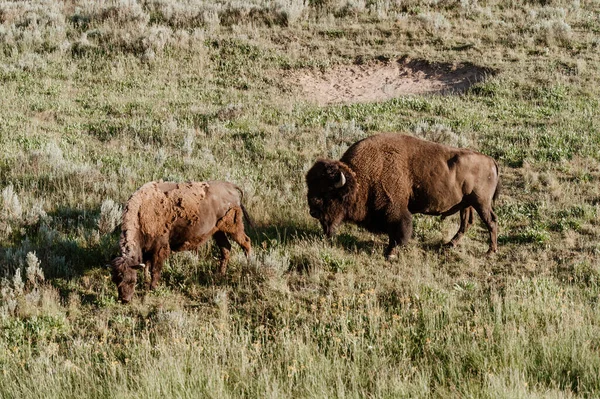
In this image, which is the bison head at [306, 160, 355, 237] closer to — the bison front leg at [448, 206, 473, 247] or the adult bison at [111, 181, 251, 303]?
the adult bison at [111, 181, 251, 303]

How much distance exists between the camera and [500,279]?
7.95 meters

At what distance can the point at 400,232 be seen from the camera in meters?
8.44

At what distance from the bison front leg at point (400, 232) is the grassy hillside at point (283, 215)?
231mm

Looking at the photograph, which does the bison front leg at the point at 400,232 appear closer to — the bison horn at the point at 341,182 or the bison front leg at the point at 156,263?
the bison horn at the point at 341,182

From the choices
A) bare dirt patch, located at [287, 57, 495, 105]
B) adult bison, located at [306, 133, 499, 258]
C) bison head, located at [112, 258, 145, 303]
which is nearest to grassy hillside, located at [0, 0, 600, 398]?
bison head, located at [112, 258, 145, 303]

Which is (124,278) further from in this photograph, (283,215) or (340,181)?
(283,215)

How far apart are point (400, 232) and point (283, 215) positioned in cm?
216

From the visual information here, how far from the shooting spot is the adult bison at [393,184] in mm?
8359

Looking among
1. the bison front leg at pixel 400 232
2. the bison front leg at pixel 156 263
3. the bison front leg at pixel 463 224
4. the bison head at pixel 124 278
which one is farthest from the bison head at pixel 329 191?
the bison head at pixel 124 278

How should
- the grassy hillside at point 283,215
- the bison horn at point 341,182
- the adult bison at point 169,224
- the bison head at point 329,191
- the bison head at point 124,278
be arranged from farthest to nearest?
the bison head at point 329,191 → the bison horn at point 341,182 → the adult bison at point 169,224 → the bison head at point 124,278 → the grassy hillside at point 283,215

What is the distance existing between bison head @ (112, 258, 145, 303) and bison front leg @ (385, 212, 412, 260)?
138 inches

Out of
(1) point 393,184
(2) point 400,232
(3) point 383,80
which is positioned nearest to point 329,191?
(1) point 393,184

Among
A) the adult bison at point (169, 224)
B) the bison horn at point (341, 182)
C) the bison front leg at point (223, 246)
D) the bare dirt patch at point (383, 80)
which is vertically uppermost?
the bare dirt patch at point (383, 80)

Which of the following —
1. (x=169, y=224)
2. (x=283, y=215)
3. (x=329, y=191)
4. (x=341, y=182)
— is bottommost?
(x=283, y=215)
